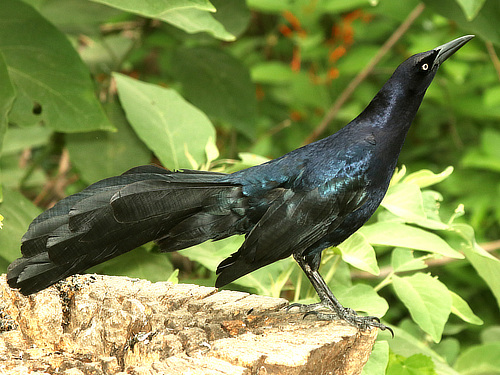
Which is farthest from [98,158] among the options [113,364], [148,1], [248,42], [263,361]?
[248,42]

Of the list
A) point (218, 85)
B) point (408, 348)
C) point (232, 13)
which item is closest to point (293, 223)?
point (408, 348)

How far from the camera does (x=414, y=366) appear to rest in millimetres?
1426

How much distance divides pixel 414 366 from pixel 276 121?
2.75m

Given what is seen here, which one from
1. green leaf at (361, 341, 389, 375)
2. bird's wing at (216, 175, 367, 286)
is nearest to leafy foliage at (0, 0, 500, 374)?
green leaf at (361, 341, 389, 375)

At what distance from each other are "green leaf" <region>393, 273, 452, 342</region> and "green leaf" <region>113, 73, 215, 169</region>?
2.38ft

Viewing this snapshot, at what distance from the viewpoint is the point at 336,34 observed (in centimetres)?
333

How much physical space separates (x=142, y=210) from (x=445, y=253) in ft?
2.45

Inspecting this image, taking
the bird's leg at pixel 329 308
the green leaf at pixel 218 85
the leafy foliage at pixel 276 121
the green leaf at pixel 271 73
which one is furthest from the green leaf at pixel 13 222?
the green leaf at pixel 271 73

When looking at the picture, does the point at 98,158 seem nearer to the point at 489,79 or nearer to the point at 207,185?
the point at 207,185

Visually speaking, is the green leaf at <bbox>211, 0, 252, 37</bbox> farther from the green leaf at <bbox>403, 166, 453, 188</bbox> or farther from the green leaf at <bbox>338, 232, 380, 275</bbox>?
the green leaf at <bbox>338, 232, 380, 275</bbox>

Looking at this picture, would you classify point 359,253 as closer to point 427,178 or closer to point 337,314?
point 337,314

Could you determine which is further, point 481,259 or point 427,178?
point 427,178

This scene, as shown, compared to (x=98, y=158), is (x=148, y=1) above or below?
above

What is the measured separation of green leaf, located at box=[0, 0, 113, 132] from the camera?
1.90m
